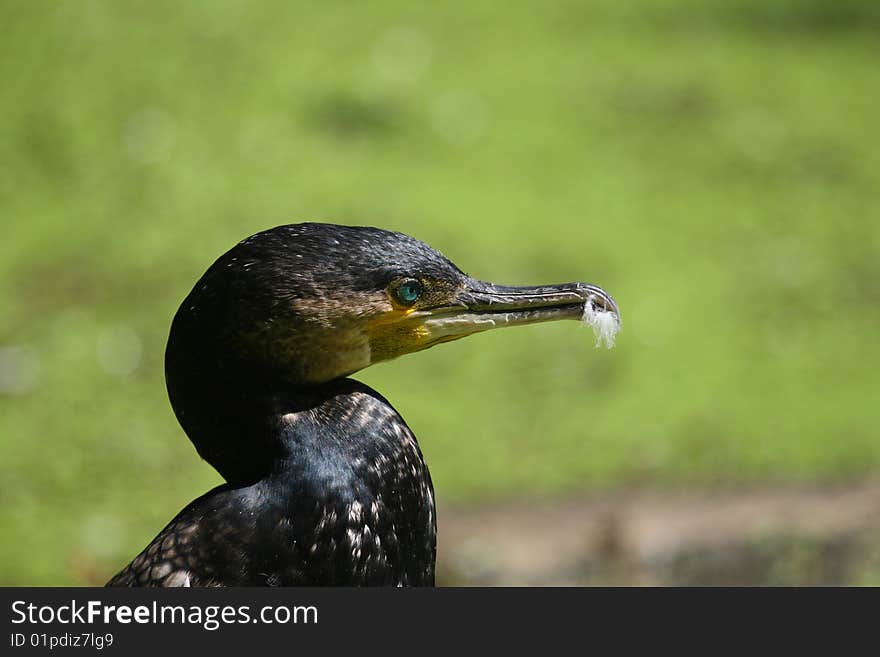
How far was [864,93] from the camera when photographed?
19.7 ft

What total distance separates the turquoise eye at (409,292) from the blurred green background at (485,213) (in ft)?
6.12

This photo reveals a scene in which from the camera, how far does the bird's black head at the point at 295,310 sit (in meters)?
1.79

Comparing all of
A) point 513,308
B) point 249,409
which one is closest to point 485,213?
point 513,308

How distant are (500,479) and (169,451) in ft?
3.23

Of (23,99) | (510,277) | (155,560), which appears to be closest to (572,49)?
(510,277)

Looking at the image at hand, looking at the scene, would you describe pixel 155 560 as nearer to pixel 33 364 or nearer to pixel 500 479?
pixel 500 479

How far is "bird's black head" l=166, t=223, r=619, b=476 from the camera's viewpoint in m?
1.79

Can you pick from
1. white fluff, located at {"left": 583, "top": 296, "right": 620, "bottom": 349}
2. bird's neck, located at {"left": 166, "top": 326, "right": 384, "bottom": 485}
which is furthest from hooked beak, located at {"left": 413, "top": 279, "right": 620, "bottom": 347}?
bird's neck, located at {"left": 166, "top": 326, "right": 384, "bottom": 485}

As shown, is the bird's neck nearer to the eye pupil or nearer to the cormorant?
the cormorant

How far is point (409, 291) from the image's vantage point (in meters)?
1.88

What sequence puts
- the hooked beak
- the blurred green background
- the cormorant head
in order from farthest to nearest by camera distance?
the blurred green background
the hooked beak
the cormorant head

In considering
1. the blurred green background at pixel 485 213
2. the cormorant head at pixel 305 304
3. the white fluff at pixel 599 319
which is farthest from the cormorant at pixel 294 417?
the blurred green background at pixel 485 213

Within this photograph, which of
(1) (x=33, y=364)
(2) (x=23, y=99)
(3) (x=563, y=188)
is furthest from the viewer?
(2) (x=23, y=99)

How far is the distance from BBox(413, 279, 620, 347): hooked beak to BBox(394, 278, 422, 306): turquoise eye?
68mm
